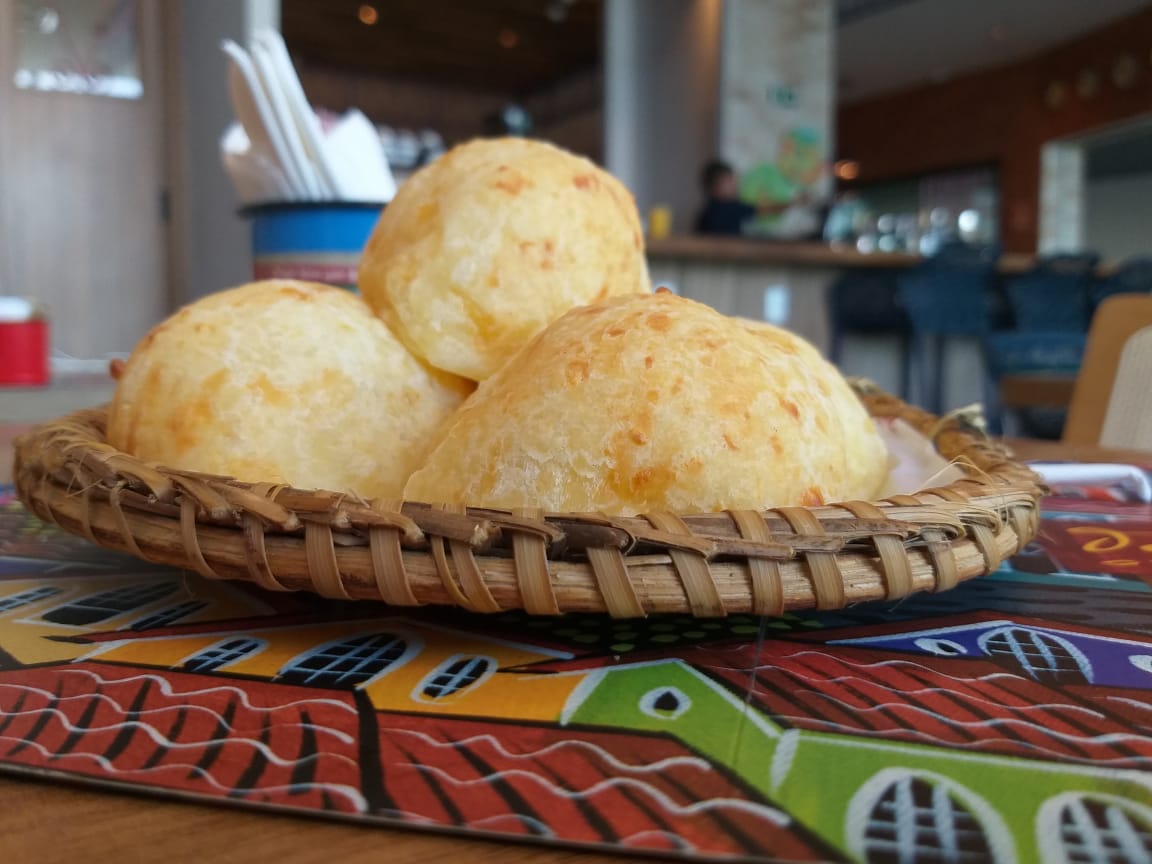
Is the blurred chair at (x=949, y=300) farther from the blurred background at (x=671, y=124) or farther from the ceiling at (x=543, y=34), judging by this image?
the ceiling at (x=543, y=34)

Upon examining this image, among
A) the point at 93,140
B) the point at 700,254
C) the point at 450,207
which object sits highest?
the point at 93,140

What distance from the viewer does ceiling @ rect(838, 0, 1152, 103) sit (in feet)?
24.3

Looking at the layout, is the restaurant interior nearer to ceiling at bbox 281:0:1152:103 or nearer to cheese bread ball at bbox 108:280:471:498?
cheese bread ball at bbox 108:280:471:498

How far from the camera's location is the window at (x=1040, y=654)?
0.41 meters

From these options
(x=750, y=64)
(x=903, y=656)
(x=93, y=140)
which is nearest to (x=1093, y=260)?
(x=750, y=64)

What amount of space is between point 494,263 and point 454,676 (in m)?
0.29

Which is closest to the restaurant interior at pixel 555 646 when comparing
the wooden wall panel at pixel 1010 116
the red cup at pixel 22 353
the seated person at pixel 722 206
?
the red cup at pixel 22 353

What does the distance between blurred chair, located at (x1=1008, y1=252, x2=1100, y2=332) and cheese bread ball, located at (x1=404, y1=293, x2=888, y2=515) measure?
16.9 ft

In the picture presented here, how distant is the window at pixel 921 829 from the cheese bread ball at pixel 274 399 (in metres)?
0.34

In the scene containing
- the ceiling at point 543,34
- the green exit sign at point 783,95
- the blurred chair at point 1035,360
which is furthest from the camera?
the ceiling at point 543,34

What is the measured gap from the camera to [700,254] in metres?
4.26

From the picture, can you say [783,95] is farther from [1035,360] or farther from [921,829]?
[921,829]

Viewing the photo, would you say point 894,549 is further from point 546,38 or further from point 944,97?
point 944,97

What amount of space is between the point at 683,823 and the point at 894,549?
0.59 feet
